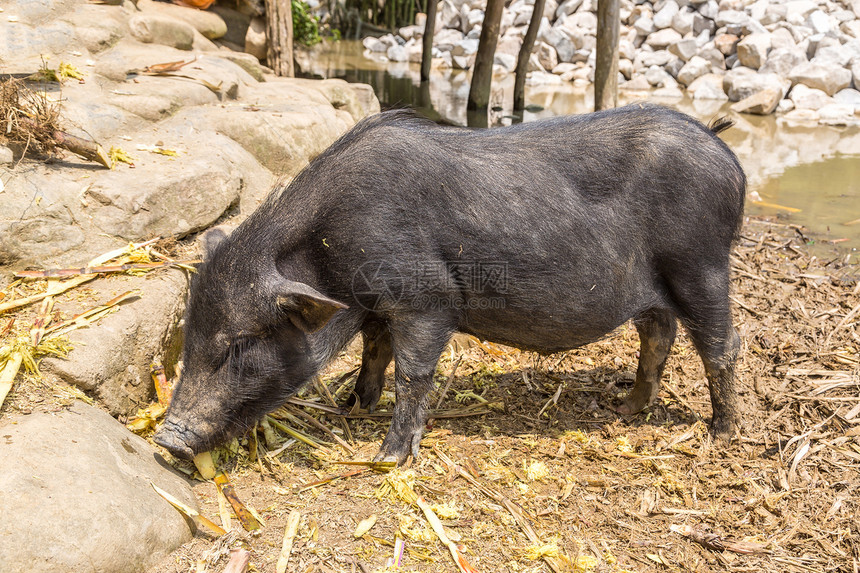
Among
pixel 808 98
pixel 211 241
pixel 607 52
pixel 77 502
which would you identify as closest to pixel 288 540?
pixel 77 502

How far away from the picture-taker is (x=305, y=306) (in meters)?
3.69

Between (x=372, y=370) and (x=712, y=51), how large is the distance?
56.3ft

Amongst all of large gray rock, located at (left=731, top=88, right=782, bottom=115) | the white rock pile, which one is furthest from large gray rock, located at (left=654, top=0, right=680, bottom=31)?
large gray rock, located at (left=731, top=88, right=782, bottom=115)

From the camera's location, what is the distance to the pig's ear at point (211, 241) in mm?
4039

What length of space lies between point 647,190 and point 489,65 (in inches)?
384

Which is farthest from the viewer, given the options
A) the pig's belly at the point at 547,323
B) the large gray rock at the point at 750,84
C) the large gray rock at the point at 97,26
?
the large gray rock at the point at 750,84

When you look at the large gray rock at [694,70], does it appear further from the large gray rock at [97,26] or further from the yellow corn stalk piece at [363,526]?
the yellow corn stalk piece at [363,526]

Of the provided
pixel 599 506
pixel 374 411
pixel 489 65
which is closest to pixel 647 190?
pixel 599 506

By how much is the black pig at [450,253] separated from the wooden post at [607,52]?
486 centimetres

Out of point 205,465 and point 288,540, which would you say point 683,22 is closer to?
point 205,465

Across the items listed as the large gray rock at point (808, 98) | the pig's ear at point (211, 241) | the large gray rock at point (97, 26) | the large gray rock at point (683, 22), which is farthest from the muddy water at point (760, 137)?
the large gray rock at point (683, 22)

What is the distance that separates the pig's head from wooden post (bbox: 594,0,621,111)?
20.4 feet

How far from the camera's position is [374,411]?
4.88 metres

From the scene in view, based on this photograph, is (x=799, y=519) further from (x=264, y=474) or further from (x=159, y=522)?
(x=159, y=522)
